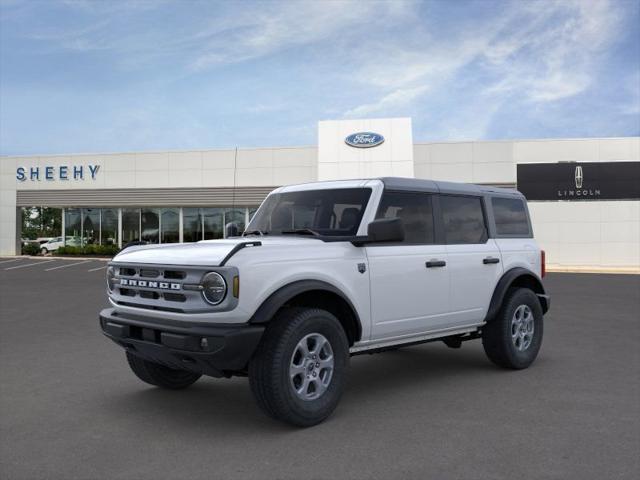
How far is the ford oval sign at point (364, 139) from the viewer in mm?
29156

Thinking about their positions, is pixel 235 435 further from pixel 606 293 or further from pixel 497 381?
pixel 606 293

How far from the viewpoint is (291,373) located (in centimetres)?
447

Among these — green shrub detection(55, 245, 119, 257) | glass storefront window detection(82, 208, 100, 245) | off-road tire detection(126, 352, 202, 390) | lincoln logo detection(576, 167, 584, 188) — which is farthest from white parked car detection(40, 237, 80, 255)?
off-road tire detection(126, 352, 202, 390)

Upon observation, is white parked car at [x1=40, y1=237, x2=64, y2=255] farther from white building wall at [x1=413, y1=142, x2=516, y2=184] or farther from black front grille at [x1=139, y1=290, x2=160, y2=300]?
black front grille at [x1=139, y1=290, x2=160, y2=300]

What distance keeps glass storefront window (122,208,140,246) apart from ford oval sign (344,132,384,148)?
44.0 ft

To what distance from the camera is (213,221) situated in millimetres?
33406

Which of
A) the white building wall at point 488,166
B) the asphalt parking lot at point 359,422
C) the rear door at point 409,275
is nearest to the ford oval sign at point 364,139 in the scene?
the white building wall at point 488,166

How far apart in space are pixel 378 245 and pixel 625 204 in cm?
2749

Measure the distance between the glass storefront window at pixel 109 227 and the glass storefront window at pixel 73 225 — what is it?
A: 1500mm

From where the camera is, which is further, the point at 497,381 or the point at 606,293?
the point at 606,293

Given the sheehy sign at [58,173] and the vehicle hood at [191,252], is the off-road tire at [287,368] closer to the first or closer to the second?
the vehicle hood at [191,252]

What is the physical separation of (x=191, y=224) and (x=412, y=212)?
2906cm

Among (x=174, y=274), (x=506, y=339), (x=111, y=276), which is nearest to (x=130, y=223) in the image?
(x=111, y=276)

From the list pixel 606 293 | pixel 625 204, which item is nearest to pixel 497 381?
pixel 606 293
